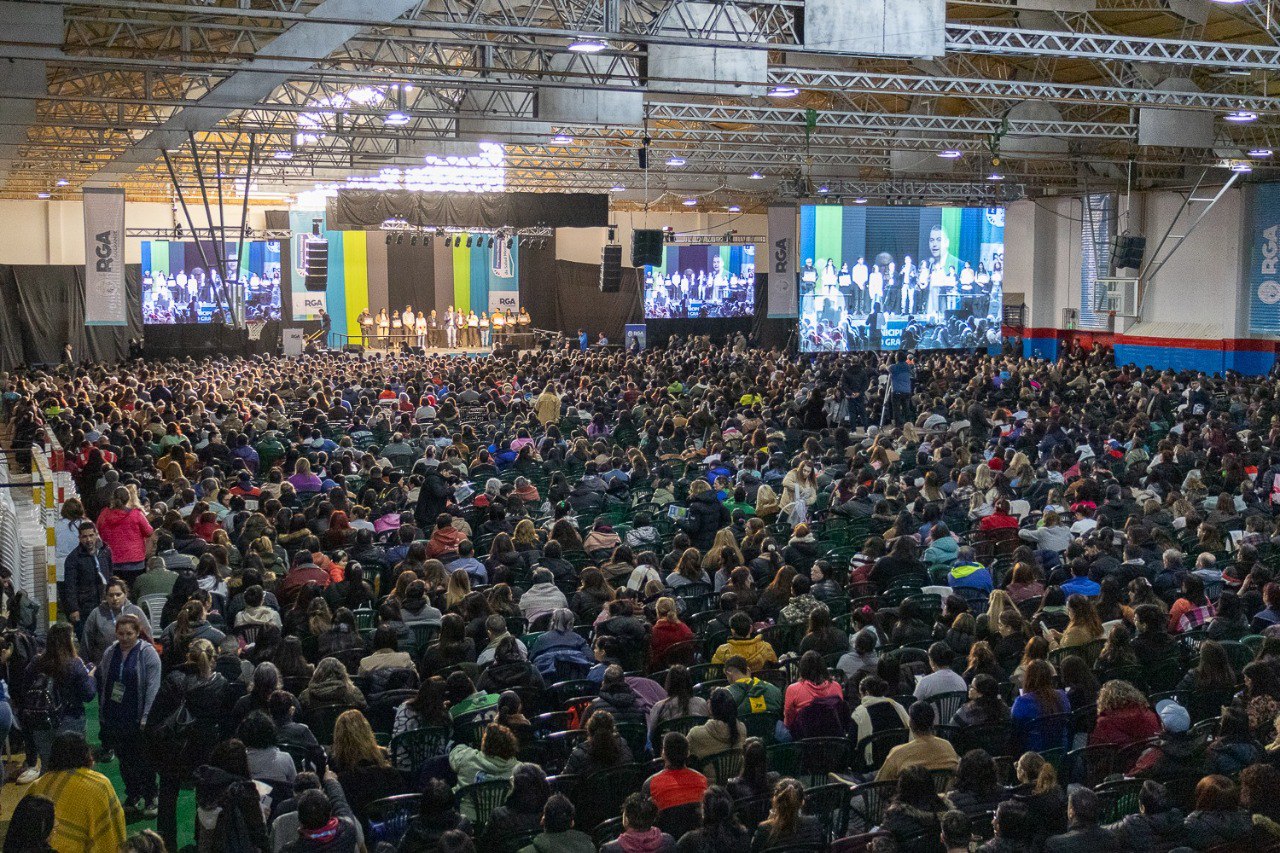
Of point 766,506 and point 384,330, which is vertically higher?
point 384,330

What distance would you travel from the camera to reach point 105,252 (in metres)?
23.1

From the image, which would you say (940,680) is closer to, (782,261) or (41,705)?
(41,705)

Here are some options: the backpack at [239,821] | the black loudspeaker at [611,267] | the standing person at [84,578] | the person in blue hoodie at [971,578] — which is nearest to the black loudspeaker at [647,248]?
the black loudspeaker at [611,267]

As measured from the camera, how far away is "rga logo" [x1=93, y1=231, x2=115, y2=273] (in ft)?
75.4

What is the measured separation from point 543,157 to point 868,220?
7.57 metres

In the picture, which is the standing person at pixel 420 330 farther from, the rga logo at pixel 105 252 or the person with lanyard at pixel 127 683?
the person with lanyard at pixel 127 683

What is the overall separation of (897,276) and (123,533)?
20.8m

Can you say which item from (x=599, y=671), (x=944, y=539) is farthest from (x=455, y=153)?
(x=599, y=671)

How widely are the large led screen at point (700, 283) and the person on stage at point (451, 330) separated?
6.90m

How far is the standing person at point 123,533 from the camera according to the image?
10281mm

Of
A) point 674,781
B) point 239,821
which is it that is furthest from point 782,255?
point 239,821

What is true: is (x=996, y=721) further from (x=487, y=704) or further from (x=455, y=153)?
(x=455, y=153)

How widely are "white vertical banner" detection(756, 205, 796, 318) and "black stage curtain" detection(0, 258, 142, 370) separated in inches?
698

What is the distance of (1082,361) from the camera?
28.8 m
